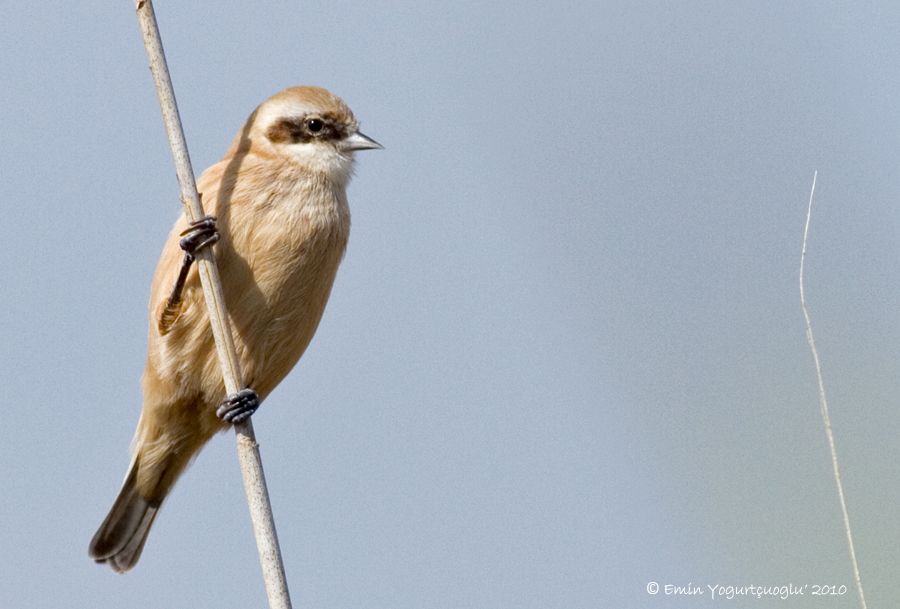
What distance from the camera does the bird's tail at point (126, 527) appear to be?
16.5 ft

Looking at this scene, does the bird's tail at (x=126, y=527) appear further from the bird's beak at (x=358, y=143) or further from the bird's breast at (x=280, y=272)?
the bird's beak at (x=358, y=143)

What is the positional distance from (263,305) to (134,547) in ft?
5.23

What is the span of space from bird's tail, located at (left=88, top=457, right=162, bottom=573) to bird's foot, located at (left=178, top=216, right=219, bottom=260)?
1.59 meters

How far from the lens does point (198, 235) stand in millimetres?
3832

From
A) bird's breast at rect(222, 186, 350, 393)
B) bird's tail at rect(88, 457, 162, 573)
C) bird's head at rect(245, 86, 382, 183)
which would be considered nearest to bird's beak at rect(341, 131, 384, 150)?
bird's head at rect(245, 86, 382, 183)

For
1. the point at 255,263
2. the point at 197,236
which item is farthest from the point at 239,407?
the point at 255,263

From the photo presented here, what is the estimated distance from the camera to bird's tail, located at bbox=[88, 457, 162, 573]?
5027 mm

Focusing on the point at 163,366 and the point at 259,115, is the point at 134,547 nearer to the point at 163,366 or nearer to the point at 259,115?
the point at 163,366

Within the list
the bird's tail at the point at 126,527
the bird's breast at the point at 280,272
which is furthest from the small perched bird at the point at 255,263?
the bird's tail at the point at 126,527

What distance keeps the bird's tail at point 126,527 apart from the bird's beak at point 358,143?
1757 millimetres

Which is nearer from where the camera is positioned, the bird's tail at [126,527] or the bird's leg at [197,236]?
the bird's leg at [197,236]

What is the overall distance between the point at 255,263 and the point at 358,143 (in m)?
0.83

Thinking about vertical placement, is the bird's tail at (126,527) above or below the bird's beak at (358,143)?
below

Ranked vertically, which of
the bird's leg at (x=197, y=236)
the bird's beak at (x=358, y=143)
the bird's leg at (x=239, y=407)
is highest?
the bird's beak at (x=358, y=143)
